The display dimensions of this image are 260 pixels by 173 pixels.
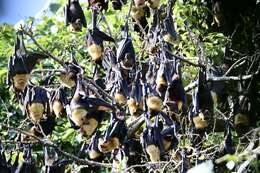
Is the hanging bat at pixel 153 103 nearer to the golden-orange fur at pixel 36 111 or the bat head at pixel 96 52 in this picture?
the bat head at pixel 96 52

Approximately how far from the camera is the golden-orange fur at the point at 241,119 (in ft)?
10.9

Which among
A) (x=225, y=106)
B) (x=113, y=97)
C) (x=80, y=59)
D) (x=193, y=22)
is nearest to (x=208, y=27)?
(x=193, y=22)

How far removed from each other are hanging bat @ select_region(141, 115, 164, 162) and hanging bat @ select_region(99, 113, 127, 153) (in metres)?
0.13

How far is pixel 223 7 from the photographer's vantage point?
3.64m

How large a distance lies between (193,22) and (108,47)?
81 centimetres

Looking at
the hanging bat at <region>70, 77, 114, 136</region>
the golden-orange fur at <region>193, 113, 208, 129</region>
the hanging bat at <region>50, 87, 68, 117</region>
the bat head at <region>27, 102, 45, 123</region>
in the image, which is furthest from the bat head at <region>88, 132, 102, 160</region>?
the golden-orange fur at <region>193, 113, 208, 129</region>

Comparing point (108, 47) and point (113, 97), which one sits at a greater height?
point (108, 47)

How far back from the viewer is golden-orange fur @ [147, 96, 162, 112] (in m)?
2.90

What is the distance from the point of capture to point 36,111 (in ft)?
10.2

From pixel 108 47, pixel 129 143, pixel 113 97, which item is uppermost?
pixel 108 47

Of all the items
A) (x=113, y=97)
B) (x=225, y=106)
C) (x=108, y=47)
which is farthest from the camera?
(x=225, y=106)

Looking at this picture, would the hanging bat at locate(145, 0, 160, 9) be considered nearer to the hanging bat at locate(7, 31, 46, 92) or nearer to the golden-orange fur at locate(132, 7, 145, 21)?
the golden-orange fur at locate(132, 7, 145, 21)

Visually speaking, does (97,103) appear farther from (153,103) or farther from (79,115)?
(153,103)

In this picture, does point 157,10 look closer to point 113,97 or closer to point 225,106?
point 113,97
